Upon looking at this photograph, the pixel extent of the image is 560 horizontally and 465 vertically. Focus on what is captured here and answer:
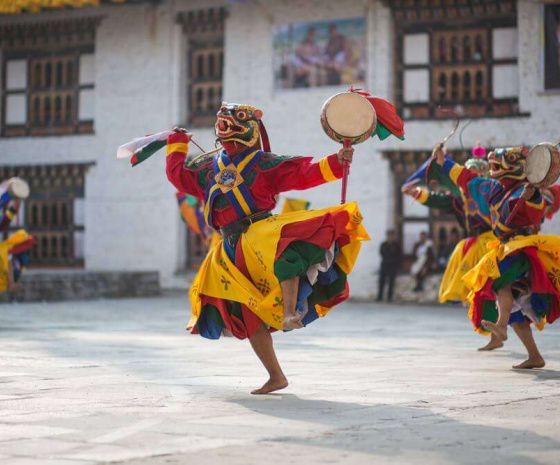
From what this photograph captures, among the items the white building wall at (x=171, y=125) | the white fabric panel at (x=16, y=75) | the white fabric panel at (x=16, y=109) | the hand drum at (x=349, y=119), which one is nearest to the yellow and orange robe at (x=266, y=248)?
the hand drum at (x=349, y=119)

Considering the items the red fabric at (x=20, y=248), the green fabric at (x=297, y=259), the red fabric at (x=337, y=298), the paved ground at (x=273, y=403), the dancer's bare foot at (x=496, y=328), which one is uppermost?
the red fabric at (x=20, y=248)

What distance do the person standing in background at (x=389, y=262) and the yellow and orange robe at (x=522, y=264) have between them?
11.3 meters

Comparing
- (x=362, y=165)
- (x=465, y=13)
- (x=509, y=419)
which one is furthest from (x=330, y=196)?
(x=509, y=419)

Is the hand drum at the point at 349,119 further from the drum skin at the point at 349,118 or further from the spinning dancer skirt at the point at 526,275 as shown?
the spinning dancer skirt at the point at 526,275

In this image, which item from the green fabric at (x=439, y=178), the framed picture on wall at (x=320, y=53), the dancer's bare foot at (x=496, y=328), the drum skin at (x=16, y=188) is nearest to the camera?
the dancer's bare foot at (x=496, y=328)

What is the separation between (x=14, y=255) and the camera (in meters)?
14.4

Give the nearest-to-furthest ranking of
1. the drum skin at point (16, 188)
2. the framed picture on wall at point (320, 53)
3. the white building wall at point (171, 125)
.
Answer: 1. the drum skin at point (16, 188)
2. the white building wall at point (171, 125)
3. the framed picture on wall at point (320, 53)

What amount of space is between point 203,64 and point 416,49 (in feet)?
14.9

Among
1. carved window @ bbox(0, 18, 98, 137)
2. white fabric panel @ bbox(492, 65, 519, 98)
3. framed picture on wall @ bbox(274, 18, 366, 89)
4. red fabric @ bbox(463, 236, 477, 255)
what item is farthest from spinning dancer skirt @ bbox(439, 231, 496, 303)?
carved window @ bbox(0, 18, 98, 137)

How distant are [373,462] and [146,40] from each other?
19840 mm

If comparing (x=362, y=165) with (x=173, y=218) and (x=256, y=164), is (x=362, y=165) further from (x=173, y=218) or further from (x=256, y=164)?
(x=256, y=164)

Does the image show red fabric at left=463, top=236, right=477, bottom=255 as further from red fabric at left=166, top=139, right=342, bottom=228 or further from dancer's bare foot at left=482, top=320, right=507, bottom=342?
red fabric at left=166, top=139, right=342, bottom=228

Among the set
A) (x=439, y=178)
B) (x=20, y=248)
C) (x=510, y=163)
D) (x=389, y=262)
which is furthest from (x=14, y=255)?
(x=510, y=163)

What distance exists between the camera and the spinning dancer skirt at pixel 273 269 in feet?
21.1
